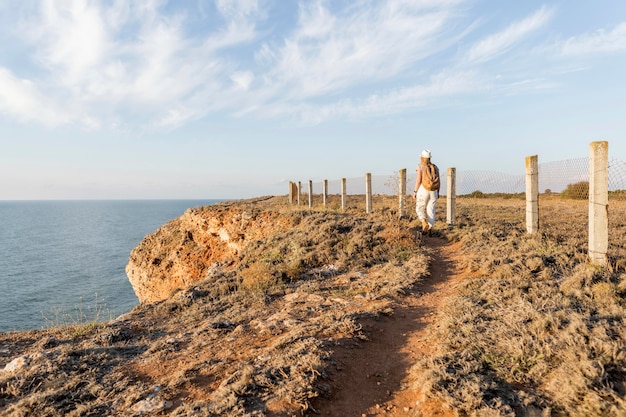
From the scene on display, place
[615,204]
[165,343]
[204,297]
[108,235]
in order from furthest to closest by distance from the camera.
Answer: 1. [108,235]
2. [615,204]
3. [204,297]
4. [165,343]

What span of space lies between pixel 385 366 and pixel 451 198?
376 inches

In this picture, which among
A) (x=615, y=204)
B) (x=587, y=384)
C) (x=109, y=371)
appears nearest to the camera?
(x=587, y=384)

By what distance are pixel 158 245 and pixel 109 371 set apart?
2308 centimetres

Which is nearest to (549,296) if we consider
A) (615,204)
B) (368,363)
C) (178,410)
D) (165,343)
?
(368,363)

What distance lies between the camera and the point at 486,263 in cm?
761

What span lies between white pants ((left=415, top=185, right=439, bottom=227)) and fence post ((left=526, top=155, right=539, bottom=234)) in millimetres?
2437

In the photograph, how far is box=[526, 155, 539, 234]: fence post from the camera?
9365mm

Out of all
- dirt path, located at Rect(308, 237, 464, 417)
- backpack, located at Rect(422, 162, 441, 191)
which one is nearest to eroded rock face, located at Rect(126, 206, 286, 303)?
backpack, located at Rect(422, 162, 441, 191)

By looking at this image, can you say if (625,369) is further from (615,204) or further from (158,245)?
(158,245)

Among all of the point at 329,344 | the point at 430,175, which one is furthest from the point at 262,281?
the point at 430,175

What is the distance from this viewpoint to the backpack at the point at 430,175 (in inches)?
419

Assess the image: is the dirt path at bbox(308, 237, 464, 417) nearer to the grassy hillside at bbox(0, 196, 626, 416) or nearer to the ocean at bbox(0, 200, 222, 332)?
the grassy hillside at bbox(0, 196, 626, 416)

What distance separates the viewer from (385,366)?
438 cm

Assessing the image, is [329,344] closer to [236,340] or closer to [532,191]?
[236,340]
